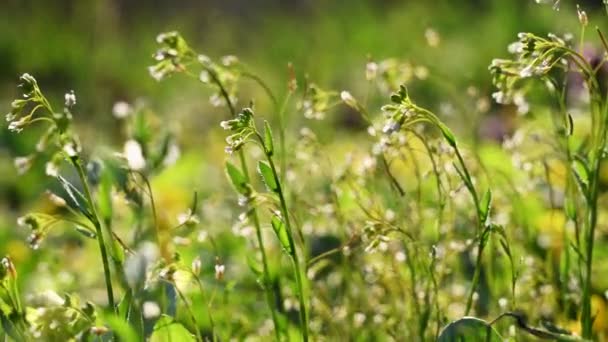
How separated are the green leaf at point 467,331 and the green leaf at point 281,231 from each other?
0.59 feet

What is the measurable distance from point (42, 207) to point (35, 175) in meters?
0.23

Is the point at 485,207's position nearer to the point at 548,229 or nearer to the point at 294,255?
the point at 294,255

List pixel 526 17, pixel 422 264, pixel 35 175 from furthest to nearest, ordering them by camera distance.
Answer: pixel 526 17 → pixel 35 175 → pixel 422 264

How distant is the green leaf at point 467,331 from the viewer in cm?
113

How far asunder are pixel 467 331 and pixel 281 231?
0.21 m

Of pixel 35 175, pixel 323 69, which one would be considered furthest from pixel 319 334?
pixel 323 69

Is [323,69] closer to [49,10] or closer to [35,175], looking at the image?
[35,175]

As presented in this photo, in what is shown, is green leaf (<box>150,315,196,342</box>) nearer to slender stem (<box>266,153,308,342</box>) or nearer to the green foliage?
the green foliage

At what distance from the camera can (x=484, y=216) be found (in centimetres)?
116

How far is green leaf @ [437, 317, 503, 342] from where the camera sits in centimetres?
113

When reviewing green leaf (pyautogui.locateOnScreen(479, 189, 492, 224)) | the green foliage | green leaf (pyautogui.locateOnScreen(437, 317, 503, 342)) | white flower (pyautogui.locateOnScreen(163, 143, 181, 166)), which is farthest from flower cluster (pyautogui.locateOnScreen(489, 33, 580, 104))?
white flower (pyautogui.locateOnScreen(163, 143, 181, 166))

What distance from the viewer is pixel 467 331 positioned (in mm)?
1129

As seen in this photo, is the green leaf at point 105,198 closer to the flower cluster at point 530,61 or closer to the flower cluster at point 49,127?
the flower cluster at point 49,127

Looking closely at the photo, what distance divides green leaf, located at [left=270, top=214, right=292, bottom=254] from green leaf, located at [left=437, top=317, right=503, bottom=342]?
18cm
